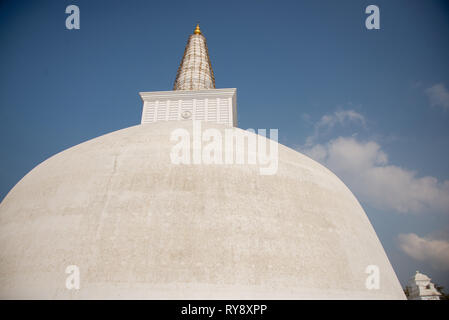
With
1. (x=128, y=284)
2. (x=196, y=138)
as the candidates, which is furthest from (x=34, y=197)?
(x=196, y=138)

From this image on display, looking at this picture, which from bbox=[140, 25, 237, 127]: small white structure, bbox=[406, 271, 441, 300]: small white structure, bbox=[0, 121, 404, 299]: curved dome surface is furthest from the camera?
bbox=[406, 271, 441, 300]: small white structure

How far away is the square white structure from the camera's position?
1620cm

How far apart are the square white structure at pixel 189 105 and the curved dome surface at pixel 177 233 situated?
311 inches

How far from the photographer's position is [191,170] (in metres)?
7.54

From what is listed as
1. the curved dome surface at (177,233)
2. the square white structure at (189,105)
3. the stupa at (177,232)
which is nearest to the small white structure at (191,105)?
the square white structure at (189,105)

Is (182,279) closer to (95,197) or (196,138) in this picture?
(95,197)

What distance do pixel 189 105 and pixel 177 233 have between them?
11.0m

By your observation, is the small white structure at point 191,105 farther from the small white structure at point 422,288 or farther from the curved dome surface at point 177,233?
the small white structure at point 422,288

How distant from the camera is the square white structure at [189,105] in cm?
1620

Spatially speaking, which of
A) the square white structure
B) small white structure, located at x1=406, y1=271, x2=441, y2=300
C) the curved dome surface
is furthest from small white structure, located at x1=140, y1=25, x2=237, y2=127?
small white structure, located at x1=406, y1=271, x2=441, y2=300

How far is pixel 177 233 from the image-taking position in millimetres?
6406

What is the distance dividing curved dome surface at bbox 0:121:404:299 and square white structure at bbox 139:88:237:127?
790 centimetres

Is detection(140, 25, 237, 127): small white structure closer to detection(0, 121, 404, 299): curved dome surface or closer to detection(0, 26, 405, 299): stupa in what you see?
detection(0, 26, 405, 299): stupa
